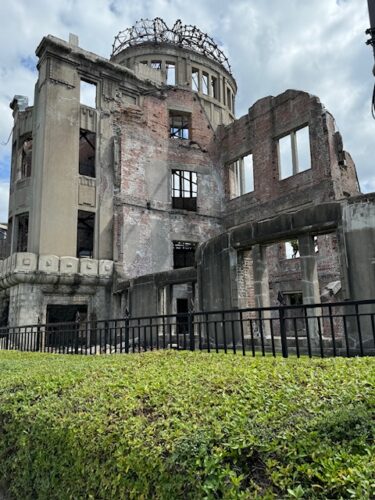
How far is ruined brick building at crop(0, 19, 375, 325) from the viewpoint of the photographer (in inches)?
720

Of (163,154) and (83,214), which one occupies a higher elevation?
(163,154)

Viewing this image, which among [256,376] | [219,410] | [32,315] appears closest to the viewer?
[219,410]

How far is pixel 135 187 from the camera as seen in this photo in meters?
22.3

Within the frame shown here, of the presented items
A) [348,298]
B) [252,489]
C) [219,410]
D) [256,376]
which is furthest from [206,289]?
[252,489]

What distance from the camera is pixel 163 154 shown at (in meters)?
24.1

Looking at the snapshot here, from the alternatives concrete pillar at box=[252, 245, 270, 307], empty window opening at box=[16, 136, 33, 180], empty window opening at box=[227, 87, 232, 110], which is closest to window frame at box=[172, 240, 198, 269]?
empty window opening at box=[16, 136, 33, 180]

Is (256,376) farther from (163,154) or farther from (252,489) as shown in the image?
(163,154)

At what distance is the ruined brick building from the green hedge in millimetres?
10305

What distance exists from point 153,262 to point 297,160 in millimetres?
9482

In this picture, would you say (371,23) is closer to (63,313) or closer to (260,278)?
(260,278)

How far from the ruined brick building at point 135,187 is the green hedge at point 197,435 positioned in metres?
10.3

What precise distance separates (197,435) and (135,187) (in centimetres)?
2085

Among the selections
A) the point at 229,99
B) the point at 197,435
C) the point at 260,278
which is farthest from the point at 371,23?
the point at 229,99

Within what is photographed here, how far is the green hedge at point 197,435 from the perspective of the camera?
181 centimetres
